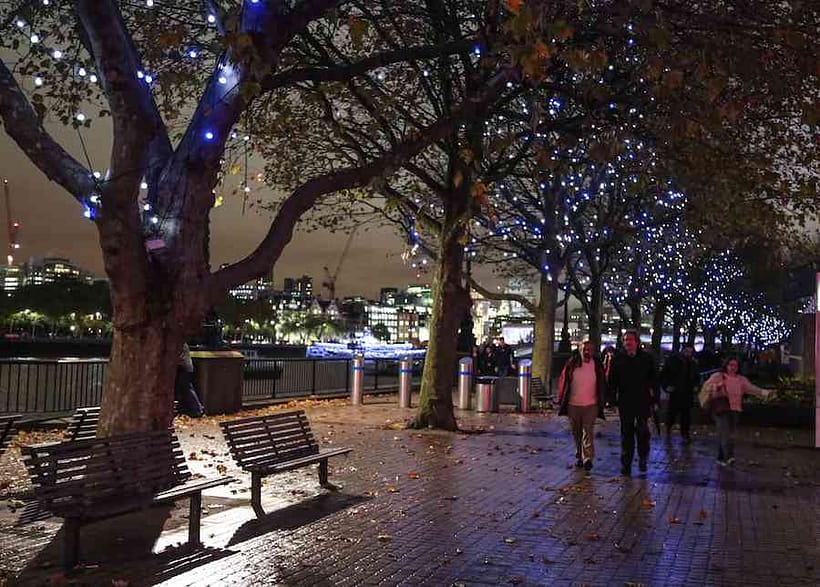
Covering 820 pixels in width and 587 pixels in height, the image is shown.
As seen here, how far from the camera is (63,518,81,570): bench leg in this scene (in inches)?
256

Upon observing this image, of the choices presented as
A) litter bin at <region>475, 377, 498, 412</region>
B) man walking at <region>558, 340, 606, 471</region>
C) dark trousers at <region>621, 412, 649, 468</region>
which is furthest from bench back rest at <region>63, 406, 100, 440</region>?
litter bin at <region>475, 377, 498, 412</region>

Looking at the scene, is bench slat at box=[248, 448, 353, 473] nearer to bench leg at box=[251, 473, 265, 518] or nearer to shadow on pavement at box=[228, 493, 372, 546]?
bench leg at box=[251, 473, 265, 518]

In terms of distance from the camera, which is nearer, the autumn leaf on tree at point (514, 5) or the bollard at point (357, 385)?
the autumn leaf on tree at point (514, 5)

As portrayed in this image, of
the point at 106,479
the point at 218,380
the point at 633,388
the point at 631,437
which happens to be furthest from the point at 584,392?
the point at 218,380

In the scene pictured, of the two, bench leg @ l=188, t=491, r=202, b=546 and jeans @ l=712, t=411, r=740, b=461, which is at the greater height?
jeans @ l=712, t=411, r=740, b=461

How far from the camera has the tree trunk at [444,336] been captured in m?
16.8

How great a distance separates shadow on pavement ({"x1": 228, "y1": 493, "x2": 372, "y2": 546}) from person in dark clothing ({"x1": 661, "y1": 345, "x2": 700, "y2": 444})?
872 centimetres

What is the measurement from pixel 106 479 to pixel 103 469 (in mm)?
82

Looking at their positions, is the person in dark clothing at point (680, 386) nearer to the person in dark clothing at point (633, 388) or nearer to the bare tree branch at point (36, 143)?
the person in dark clothing at point (633, 388)

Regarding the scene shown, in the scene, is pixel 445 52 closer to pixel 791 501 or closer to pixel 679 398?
pixel 791 501

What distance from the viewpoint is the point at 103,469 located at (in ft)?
23.4

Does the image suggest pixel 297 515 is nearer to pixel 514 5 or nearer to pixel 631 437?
pixel 514 5

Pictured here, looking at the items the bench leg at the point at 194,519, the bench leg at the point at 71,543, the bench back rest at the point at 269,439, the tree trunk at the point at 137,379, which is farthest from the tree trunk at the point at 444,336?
the bench leg at the point at 71,543

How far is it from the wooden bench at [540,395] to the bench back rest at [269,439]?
42.2ft
